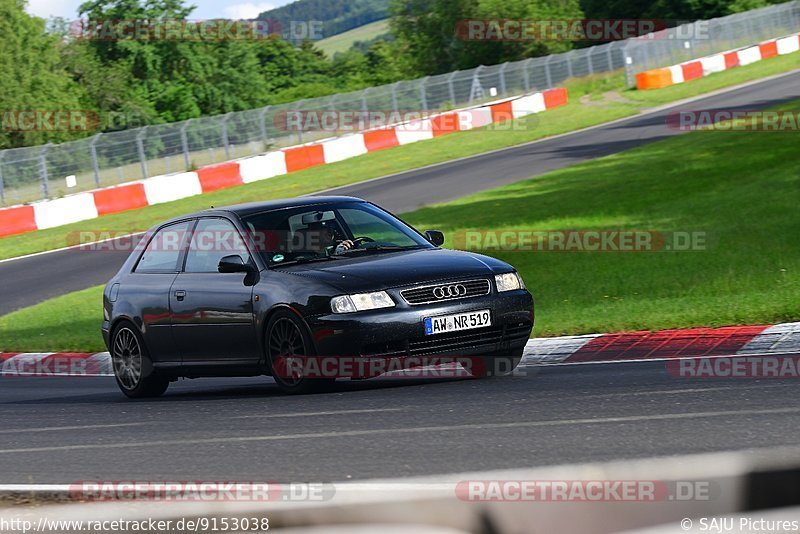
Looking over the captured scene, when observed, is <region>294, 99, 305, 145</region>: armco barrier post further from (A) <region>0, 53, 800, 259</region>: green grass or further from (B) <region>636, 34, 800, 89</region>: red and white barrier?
(B) <region>636, 34, 800, 89</region>: red and white barrier

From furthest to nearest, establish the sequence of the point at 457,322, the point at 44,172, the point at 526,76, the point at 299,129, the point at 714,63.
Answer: the point at 714,63 < the point at 526,76 < the point at 299,129 < the point at 44,172 < the point at 457,322

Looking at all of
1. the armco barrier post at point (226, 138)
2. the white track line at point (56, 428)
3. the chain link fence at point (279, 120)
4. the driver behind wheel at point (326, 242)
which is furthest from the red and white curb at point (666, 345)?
the armco barrier post at point (226, 138)

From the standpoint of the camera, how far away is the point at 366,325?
28.9 ft

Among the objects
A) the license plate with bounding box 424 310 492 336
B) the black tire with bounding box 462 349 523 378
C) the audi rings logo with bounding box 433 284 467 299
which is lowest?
the black tire with bounding box 462 349 523 378

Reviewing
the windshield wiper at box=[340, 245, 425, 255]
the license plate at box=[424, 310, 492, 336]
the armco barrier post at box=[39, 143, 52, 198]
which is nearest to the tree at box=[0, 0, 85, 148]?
the armco barrier post at box=[39, 143, 52, 198]

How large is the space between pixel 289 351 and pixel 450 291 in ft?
4.06

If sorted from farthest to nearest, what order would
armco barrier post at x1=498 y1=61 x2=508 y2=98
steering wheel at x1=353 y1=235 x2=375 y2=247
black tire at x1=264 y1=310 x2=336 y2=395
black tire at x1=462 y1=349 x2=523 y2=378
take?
armco barrier post at x1=498 y1=61 x2=508 y2=98, steering wheel at x1=353 y1=235 x2=375 y2=247, black tire at x1=462 y1=349 x2=523 y2=378, black tire at x1=264 y1=310 x2=336 y2=395

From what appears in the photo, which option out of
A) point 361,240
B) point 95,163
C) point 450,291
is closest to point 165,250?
point 361,240

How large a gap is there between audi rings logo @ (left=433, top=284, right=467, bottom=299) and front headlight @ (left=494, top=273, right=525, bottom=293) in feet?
1.11

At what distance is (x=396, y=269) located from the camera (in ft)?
30.1

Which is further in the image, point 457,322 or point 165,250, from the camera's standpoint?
point 165,250

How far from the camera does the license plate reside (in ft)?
29.1

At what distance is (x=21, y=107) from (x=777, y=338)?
65434 mm

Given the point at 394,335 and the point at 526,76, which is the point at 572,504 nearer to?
the point at 394,335
